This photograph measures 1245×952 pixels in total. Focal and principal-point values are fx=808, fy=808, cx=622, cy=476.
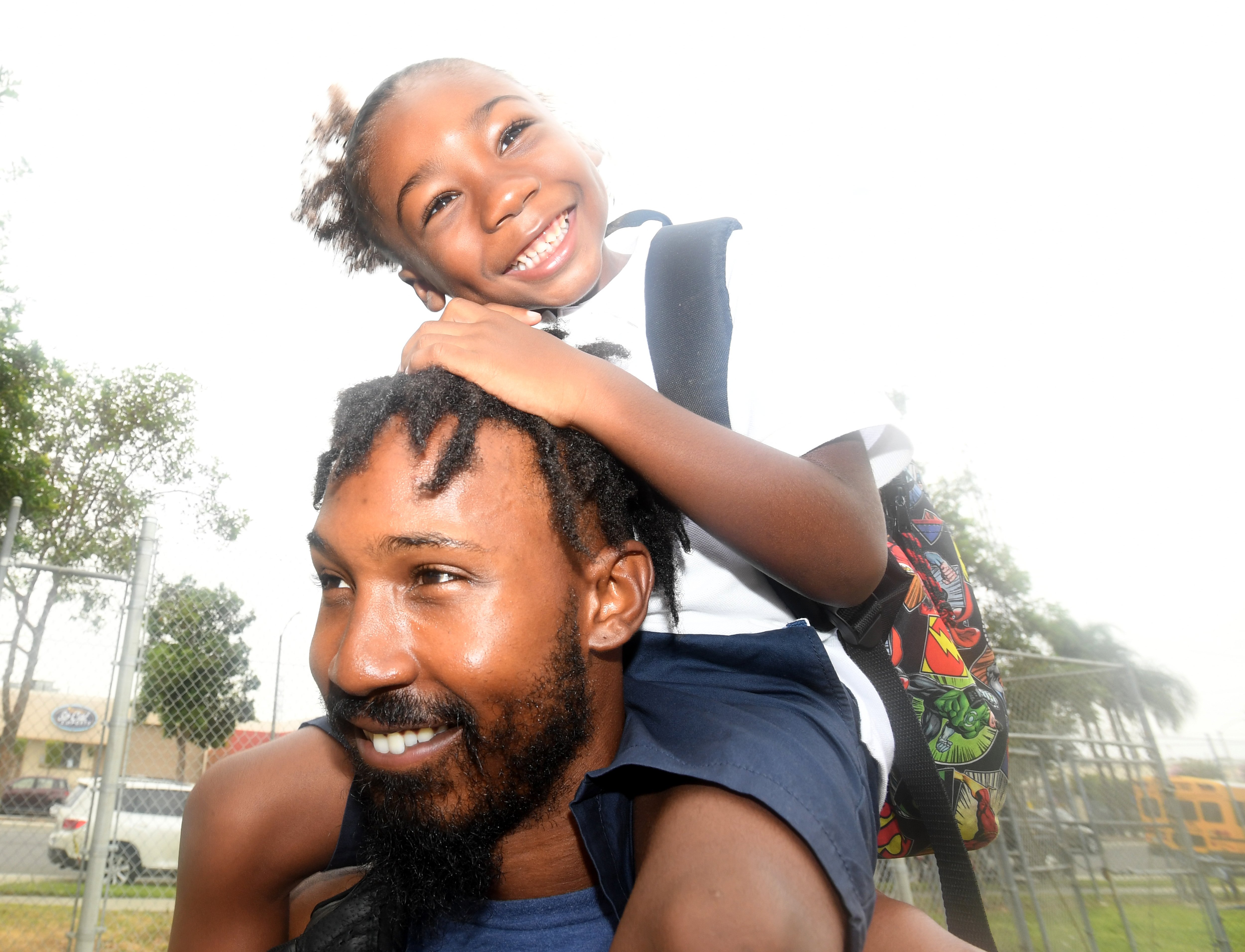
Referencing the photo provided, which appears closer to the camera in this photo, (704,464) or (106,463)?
(704,464)

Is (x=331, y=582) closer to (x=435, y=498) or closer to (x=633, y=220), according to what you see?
(x=435, y=498)

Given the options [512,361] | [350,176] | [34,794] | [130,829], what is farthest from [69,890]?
[512,361]

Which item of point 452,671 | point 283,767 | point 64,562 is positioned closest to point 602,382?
point 452,671

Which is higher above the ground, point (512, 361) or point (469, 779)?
point (512, 361)

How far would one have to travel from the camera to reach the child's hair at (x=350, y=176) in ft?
6.75

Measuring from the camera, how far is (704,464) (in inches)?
48.5

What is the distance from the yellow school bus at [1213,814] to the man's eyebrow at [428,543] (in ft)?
29.0

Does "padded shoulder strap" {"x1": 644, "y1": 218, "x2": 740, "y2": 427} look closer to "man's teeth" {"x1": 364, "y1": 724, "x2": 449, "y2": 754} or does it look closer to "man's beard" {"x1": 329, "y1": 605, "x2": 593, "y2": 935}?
"man's beard" {"x1": 329, "y1": 605, "x2": 593, "y2": 935}

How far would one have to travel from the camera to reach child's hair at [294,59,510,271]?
206 centimetres

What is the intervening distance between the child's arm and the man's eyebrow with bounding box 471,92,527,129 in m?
0.78

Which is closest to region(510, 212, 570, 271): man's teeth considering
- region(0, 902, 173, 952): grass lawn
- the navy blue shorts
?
the navy blue shorts

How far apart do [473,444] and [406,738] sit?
473mm

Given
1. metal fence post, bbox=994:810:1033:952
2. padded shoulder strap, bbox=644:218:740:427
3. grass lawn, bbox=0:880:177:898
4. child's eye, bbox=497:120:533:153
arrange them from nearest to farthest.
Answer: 1. padded shoulder strap, bbox=644:218:740:427
2. child's eye, bbox=497:120:533:153
3. grass lawn, bbox=0:880:177:898
4. metal fence post, bbox=994:810:1033:952

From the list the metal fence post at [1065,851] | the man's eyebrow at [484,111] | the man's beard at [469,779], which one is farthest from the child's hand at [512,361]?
the metal fence post at [1065,851]
